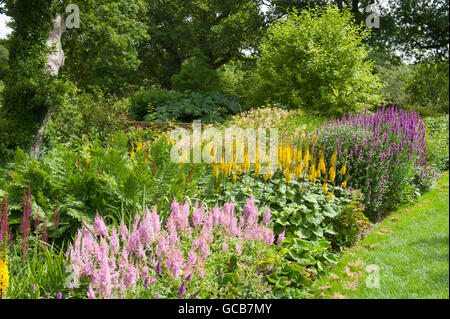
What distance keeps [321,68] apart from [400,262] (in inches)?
330

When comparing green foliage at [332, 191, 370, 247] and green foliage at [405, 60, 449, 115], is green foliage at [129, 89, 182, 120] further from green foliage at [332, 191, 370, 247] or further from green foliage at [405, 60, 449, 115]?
green foliage at [405, 60, 449, 115]

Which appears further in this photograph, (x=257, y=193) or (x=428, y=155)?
(x=428, y=155)

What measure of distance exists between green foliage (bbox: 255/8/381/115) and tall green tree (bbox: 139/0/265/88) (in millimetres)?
5608

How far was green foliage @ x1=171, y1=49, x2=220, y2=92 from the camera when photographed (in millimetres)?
16438

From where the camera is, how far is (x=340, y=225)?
142 inches

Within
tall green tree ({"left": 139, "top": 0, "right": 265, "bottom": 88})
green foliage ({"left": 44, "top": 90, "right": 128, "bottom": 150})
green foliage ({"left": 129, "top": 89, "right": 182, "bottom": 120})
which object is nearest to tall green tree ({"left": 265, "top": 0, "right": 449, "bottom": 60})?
tall green tree ({"left": 139, "top": 0, "right": 265, "bottom": 88})

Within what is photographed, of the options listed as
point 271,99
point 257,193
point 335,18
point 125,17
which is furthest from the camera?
point 125,17

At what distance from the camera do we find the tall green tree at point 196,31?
16562 millimetres

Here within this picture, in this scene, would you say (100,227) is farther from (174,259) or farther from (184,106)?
(184,106)

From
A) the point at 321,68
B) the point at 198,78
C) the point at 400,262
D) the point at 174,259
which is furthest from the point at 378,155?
the point at 198,78

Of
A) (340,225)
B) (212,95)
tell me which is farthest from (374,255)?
(212,95)

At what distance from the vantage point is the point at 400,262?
3000 mm
